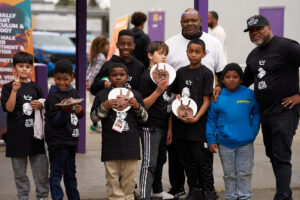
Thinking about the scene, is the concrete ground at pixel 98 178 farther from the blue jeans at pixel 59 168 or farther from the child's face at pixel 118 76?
the child's face at pixel 118 76

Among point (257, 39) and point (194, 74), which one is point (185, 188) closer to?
point (194, 74)

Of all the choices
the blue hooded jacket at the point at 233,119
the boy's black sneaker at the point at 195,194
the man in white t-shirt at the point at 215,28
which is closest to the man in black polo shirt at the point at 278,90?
the blue hooded jacket at the point at 233,119

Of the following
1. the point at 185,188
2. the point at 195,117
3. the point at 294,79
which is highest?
the point at 294,79

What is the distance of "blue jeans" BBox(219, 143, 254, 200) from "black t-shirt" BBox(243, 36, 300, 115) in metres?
0.45

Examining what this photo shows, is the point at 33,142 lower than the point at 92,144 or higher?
higher

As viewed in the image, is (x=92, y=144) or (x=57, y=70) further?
(x=92, y=144)

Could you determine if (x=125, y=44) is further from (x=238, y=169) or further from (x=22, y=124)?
(x=238, y=169)

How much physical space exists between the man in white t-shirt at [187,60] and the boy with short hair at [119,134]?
763 mm

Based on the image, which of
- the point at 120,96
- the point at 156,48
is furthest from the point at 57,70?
the point at 156,48

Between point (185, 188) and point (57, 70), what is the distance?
7.15 ft

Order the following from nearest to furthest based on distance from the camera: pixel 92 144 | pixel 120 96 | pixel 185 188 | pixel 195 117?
1. pixel 120 96
2. pixel 195 117
3. pixel 185 188
4. pixel 92 144

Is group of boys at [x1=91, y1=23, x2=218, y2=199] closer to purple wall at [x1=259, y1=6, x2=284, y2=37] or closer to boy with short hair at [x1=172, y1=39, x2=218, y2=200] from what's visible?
boy with short hair at [x1=172, y1=39, x2=218, y2=200]

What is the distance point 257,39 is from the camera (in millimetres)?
5535

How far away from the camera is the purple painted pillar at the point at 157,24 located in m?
17.2
